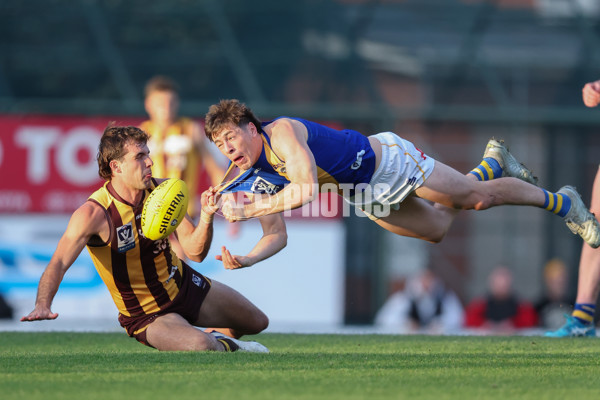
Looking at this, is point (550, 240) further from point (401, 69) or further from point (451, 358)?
point (451, 358)

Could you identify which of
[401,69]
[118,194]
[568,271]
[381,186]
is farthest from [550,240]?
[118,194]

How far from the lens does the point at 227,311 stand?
Answer: 7.11 meters

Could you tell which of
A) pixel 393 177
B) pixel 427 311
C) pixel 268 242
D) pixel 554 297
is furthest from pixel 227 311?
pixel 554 297

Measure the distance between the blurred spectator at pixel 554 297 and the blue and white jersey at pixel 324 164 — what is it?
6.05m

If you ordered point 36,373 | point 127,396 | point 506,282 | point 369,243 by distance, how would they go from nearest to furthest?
point 127,396, point 36,373, point 506,282, point 369,243

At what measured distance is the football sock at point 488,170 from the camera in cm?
770

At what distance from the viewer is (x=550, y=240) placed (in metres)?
16.2

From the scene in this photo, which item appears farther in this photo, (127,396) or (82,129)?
(82,129)

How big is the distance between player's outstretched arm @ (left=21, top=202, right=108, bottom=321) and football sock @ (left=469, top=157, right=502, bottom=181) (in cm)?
288

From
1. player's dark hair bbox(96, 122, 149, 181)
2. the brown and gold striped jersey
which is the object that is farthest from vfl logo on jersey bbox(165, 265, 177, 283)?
player's dark hair bbox(96, 122, 149, 181)

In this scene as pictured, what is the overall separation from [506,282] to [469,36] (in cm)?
561

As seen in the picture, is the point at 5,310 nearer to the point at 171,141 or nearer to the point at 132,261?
the point at 171,141

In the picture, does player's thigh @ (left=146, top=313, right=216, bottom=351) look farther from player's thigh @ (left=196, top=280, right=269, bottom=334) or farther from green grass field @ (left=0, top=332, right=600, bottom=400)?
player's thigh @ (left=196, top=280, right=269, bottom=334)

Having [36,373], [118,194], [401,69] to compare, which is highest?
[401,69]
